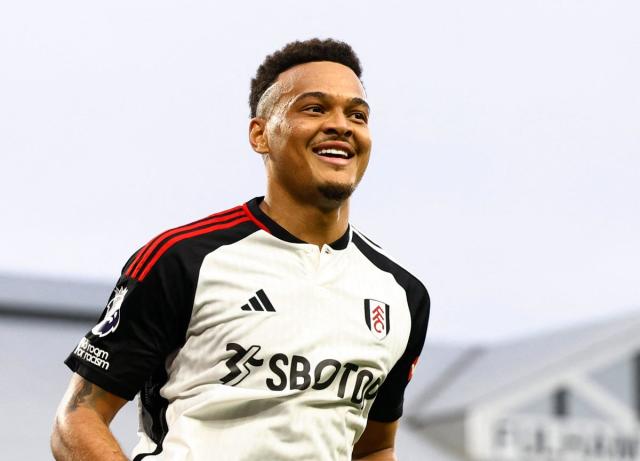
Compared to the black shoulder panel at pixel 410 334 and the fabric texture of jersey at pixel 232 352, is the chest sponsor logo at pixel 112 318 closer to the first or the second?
the fabric texture of jersey at pixel 232 352

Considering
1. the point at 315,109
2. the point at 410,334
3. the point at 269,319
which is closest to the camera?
the point at 269,319

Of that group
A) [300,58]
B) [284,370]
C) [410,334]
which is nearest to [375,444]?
[410,334]

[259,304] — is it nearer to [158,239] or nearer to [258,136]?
[158,239]

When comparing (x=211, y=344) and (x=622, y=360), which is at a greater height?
(x=622, y=360)

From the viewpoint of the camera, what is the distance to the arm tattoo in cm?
316

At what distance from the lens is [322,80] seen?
3.37m

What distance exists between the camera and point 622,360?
16781mm

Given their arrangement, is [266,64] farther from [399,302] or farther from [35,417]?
[35,417]

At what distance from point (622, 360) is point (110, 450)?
14498 mm

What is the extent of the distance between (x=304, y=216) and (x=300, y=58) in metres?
0.44

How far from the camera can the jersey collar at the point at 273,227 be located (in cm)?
342

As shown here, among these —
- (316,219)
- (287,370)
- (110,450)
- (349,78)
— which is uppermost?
(349,78)

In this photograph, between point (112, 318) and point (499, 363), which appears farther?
point (499, 363)

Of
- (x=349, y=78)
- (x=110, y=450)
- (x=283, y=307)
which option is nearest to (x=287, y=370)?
(x=283, y=307)
